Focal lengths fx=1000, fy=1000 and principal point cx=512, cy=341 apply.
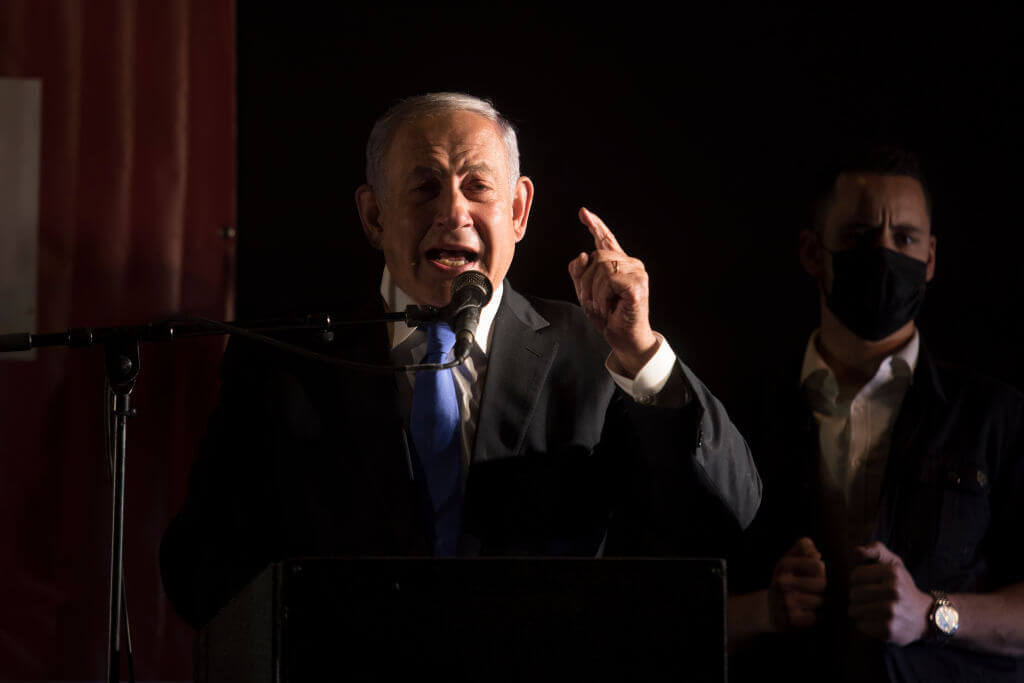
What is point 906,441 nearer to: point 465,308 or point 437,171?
point 437,171

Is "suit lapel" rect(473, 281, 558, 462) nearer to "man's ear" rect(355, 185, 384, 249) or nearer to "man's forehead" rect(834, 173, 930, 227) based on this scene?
"man's ear" rect(355, 185, 384, 249)

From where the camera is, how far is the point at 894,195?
8.54ft

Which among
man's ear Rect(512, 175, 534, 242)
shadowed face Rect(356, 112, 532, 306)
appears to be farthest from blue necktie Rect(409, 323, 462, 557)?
man's ear Rect(512, 175, 534, 242)

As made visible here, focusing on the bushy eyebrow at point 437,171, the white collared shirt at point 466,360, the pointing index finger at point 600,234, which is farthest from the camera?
the bushy eyebrow at point 437,171

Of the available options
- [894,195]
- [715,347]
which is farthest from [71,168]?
[894,195]

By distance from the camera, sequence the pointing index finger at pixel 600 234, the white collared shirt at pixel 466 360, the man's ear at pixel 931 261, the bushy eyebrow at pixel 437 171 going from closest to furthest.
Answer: the pointing index finger at pixel 600 234 → the white collared shirt at pixel 466 360 → the bushy eyebrow at pixel 437 171 → the man's ear at pixel 931 261

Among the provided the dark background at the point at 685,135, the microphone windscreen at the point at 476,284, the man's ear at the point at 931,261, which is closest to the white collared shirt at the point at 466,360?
the microphone windscreen at the point at 476,284

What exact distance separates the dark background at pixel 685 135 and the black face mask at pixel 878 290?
22 centimetres

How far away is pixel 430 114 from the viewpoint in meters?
2.13

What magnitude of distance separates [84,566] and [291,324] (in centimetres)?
142

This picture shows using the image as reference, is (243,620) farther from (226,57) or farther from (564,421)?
(226,57)

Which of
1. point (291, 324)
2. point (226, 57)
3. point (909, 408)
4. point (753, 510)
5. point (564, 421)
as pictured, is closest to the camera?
point (291, 324)

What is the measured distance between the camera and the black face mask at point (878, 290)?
2490 mm

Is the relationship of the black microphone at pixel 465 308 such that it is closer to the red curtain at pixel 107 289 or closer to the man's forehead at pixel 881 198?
the red curtain at pixel 107 289
